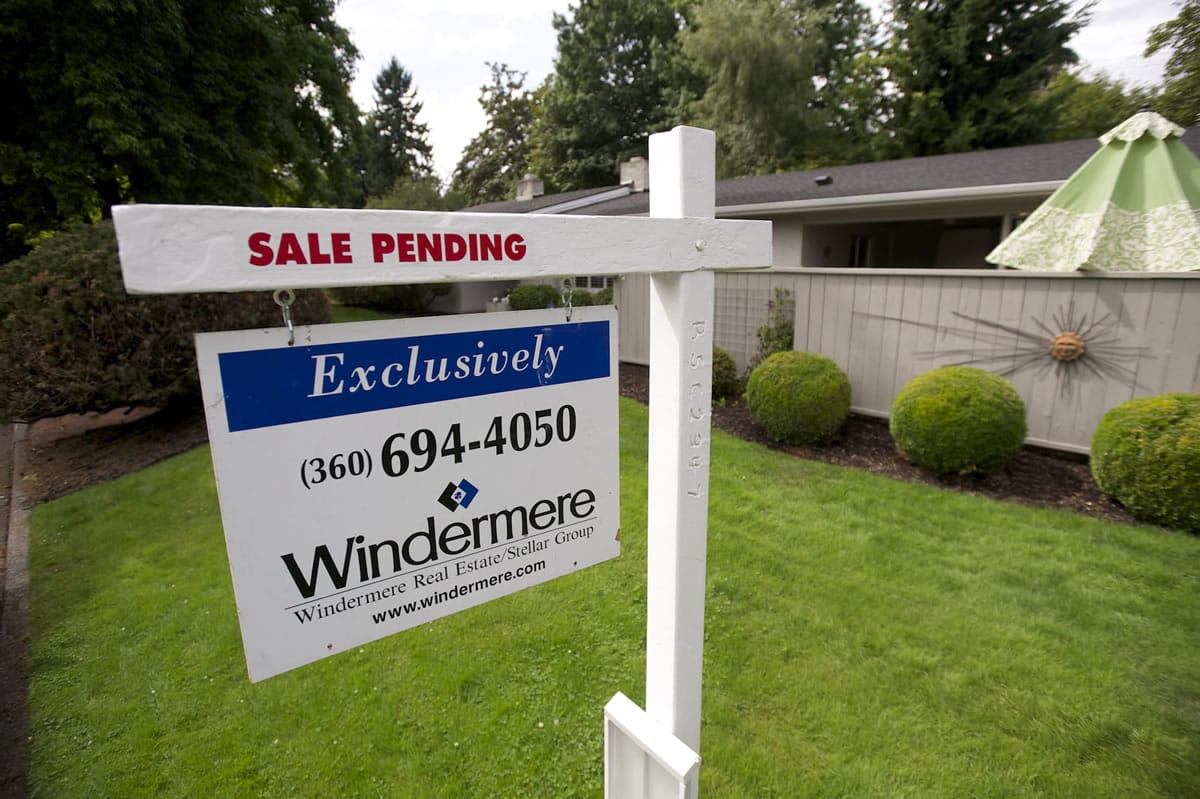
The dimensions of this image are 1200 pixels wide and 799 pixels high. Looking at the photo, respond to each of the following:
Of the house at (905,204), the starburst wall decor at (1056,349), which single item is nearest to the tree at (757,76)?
the house at (905,204)

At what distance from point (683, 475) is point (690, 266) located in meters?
0.48

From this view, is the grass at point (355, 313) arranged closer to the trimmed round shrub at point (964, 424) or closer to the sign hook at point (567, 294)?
the trimmed round shrub at point (964, 424)

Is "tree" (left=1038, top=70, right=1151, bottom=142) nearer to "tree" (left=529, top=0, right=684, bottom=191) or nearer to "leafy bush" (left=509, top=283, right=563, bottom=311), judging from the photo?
"tree" (left=529, top=0, right=684, bottom=191)

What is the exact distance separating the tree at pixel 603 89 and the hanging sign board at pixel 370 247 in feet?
99.6

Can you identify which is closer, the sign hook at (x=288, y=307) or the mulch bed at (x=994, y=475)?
the sign hook at (x=288, y=307)

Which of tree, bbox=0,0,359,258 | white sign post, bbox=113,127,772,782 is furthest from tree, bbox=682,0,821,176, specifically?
white sign post, bbox=113,127,772,782

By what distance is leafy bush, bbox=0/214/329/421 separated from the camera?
5.75 meters

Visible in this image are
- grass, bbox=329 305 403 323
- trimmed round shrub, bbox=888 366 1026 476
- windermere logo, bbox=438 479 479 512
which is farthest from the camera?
grass, bbox=329 305 403 323

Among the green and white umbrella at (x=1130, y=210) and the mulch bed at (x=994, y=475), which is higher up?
the green and white umbrella at (x=1130, y=210)

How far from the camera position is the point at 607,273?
49.2 inches

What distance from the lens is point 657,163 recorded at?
4.47ft

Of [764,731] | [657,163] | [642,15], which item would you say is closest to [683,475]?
[657,163]

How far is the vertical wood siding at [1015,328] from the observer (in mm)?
4957

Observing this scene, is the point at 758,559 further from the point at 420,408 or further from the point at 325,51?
the point at 325,51
